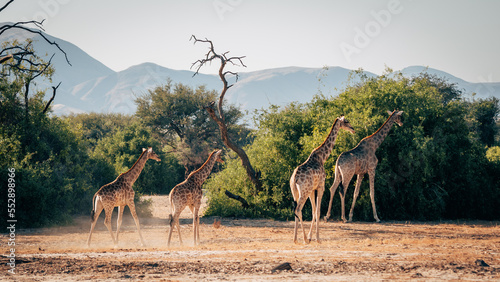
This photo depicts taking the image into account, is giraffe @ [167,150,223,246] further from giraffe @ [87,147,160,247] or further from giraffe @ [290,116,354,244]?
giraffe @ [290,116,354,244]

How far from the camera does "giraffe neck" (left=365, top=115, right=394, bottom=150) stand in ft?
55.2

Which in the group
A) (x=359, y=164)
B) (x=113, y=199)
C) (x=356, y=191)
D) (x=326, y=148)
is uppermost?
A: (x=326, y=148)

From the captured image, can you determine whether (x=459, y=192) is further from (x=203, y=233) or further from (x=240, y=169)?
(x=203, y=233)

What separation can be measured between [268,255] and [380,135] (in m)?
8.81

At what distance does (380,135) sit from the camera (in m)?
16.9

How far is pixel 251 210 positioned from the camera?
19312mm

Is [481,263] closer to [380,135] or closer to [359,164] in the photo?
[359,164]

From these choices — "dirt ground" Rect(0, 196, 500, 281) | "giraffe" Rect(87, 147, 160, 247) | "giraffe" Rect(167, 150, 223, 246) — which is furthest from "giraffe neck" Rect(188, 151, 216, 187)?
"giraffe" Rect(87, 147, 160, 247)

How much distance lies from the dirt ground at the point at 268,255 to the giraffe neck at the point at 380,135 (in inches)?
125

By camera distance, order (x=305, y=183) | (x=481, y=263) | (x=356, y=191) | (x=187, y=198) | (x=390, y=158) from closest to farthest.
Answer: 1. (x=481, y=263)
2. (x=305, y=183)
3. (x=187, y=198)
4. (x=356, y=191)
5. (x=390, y=158)

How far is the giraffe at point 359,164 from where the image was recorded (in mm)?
16183

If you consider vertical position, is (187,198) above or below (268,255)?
above

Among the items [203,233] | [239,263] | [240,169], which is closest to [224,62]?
[240,169]

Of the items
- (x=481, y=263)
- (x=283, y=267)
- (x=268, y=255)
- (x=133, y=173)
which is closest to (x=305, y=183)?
(x=268, y=255)
